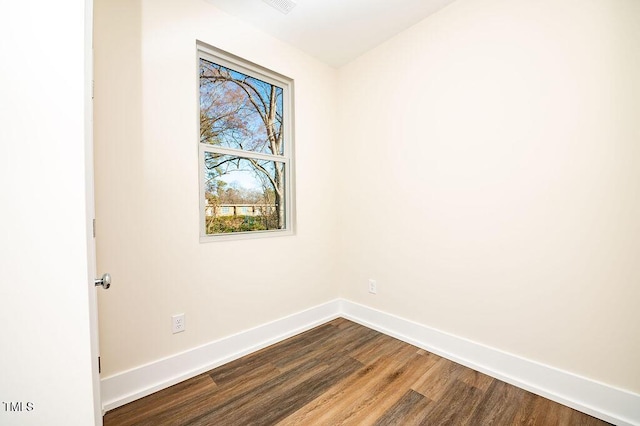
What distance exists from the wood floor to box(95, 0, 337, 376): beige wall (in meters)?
0.31

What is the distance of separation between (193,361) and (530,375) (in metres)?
2.19

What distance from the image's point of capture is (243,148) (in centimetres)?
217

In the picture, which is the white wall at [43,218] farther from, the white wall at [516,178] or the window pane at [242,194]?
the white wall at [516,178]

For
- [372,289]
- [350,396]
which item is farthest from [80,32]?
[372,289]

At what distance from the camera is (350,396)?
5.18 ft

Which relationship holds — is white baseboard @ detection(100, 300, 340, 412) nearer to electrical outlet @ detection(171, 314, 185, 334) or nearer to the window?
electrical outlet @ detection(171, 314, 185, 334)

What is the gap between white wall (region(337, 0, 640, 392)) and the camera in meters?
1.37

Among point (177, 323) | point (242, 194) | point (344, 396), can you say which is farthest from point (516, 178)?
point (177, 323)

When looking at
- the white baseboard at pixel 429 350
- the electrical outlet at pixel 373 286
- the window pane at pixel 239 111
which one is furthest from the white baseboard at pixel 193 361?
the window pane at pixel 239 111

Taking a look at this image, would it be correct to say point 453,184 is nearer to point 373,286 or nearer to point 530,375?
point 373,286

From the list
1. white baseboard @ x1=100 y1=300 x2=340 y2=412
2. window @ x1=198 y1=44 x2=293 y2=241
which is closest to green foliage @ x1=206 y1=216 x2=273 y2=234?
window @ x1=198 y1=44 x2=293 y2=241

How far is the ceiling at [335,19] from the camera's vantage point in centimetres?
190

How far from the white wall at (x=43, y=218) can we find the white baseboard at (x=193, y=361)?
1165 millimetres

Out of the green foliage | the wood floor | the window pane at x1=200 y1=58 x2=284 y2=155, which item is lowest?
the wood floor
